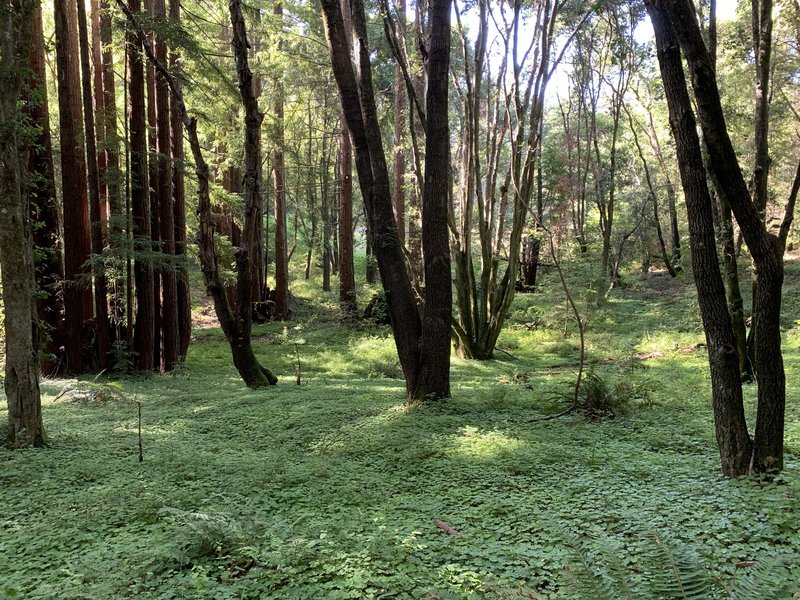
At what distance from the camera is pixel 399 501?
3605 millimetres

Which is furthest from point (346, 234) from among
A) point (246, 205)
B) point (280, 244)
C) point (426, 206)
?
point (426, 206)

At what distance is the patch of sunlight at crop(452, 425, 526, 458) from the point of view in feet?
14.7

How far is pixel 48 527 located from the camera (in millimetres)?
3279

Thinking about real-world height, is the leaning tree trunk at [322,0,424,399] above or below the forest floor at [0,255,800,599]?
above

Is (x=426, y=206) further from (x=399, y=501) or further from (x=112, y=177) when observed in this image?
(x=112, y=177)

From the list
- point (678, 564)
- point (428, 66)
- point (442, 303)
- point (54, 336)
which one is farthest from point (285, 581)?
point (54, 336)

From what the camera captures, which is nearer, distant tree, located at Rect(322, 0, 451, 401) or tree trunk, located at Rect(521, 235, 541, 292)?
distant tree, located at Rect(322, 0, 451, 401)

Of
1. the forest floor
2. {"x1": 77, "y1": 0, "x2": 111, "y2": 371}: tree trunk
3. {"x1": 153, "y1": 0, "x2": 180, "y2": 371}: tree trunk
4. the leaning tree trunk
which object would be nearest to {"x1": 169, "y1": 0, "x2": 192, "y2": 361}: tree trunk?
{"x1": 153, "y1": 0, "x2": 180, "y2": 371}: tree trunk

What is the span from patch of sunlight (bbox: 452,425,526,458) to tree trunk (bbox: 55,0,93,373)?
8.57 meters

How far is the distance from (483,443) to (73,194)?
31.0ft

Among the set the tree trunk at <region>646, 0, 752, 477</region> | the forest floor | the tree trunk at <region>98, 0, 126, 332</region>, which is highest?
the tree trunk at <region>98, 0, 126, 332</region>

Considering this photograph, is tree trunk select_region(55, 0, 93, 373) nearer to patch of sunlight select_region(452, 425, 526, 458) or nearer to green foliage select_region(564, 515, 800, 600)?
patch of sunlight select_region(452, 425, 526, 458)

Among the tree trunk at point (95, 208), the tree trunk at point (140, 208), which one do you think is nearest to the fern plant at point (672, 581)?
the tree trunk at point (140, 208)

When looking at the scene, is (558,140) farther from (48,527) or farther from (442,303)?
(48,527)
